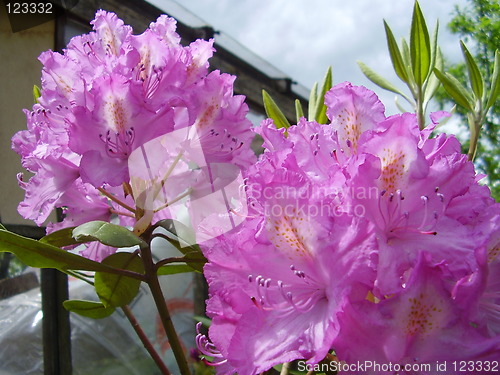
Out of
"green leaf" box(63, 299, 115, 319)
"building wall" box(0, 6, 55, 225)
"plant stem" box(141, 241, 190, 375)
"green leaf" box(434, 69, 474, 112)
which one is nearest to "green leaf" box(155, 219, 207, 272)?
"plant stem" box(141, 241, 190, 375)

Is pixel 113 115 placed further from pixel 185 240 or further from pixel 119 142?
pixel 185 240

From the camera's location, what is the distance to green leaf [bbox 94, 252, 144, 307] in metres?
0.63

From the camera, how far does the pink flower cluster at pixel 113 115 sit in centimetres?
55

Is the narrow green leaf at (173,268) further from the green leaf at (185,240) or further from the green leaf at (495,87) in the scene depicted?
the green leaf at (495,87)

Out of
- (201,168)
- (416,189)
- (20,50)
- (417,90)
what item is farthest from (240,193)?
(20,50)

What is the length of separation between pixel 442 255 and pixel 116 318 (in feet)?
7.15

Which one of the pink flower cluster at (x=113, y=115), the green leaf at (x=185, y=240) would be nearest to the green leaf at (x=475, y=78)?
the pink flower cluster at (x=113, y=115)

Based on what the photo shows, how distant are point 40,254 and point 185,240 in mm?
132

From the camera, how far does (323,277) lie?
437 millimetres

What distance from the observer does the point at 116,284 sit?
634 millimetres

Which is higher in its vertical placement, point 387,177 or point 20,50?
point 20,50

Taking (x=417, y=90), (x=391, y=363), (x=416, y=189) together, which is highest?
(x=417, y=90)

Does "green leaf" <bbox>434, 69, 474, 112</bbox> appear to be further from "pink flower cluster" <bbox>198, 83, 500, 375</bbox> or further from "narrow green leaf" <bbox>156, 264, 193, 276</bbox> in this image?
"narrow green leaf" <bbox>156, 264, 193, 276</bbox>

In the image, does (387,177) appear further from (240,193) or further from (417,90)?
(417,90)
